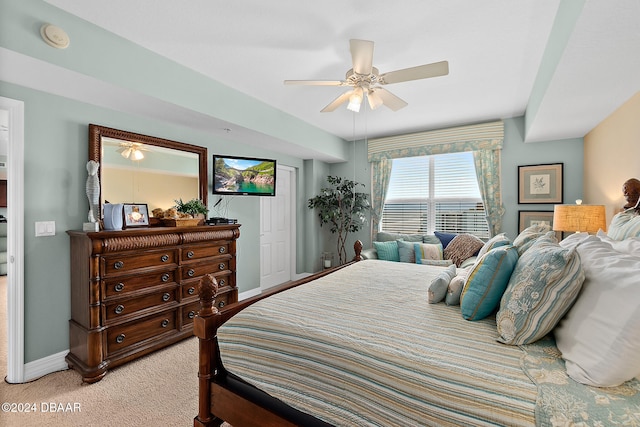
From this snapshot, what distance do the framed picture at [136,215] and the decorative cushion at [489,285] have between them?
2825 mm

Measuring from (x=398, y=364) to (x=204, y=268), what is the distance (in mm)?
2456

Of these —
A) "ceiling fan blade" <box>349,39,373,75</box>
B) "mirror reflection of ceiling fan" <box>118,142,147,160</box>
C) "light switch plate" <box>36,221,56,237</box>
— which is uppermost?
"ceiling fan blade" <box>349,39,373,75</box>

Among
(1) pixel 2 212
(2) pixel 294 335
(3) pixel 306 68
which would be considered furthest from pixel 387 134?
(1) pixel 2 212

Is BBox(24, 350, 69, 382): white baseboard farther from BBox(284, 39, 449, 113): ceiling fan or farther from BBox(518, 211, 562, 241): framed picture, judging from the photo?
BBox(518, 211, 562, 241): framed picture

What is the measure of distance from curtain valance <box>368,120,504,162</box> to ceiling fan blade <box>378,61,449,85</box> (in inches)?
99.9

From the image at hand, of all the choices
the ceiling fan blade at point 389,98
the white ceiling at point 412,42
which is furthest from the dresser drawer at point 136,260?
the ceiling fan blade at point 389,98

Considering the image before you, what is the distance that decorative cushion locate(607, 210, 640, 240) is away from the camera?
1604mm

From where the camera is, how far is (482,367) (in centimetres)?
100

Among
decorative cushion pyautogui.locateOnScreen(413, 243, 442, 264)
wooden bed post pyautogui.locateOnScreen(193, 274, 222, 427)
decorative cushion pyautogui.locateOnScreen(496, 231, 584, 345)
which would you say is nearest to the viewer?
decorative cushion pyautogui.locateOnScreen(496, 231, 584, 345)

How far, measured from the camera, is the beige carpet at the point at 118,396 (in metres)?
1.80

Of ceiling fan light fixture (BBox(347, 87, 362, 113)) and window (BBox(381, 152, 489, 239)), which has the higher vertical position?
ceiling fan light fixture (BBox(347, 87, 362, 113))

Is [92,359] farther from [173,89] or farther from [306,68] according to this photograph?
[306,68]

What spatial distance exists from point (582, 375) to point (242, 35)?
261cm

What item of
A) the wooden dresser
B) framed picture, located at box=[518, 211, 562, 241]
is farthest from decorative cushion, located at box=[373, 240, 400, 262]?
the wooden dresser
